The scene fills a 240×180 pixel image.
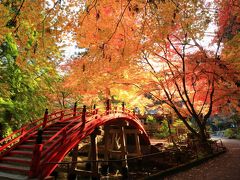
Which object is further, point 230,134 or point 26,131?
point 230,134

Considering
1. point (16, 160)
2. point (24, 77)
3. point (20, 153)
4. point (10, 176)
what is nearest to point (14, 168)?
point (10, 176)

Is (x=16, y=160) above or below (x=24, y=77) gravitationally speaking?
below

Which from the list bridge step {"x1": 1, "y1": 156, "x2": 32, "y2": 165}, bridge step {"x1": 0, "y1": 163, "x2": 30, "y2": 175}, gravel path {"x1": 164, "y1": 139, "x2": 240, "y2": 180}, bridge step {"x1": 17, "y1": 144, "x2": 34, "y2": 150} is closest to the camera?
bridge step {"x1": 0, "y1": 163, "x2": 30, "y2": 175}

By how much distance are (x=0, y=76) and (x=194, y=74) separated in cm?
1119

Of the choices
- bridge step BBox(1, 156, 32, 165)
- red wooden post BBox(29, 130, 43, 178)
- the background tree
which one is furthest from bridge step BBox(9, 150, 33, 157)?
the background tree

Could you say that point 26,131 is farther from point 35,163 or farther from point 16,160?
point 35,163

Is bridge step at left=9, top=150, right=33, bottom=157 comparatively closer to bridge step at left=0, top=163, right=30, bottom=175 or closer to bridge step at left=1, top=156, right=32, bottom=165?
bridge step at left=1, top=156, right=32, bottom=165

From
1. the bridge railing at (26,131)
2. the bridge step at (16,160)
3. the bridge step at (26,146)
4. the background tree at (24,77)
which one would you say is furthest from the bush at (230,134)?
the bridge step at (16,160)

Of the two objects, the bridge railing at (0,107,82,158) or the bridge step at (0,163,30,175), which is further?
the bridge railing at (0,107,82,158)

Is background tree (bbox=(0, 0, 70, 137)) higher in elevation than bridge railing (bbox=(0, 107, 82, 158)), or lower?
higher

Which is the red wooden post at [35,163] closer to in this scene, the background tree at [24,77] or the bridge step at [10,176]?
the bridge step at [10,176]

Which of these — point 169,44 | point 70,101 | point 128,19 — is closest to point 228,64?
point 169,44

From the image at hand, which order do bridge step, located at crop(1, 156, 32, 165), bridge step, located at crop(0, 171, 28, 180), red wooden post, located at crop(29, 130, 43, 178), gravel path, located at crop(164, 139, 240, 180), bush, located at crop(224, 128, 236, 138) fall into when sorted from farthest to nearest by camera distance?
bush, located at crop(224, 128, 236, 138) → gravel path, located at crop(164, 139, 240, 180) → bridge step, located at crop(1, 156, 32, 165) → bridge step, located at crop(0, 171, 28, 180) → red wooden post, located at crop(29, 130, 43, 178)

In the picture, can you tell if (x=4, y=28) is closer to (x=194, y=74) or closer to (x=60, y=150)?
(x=60, y=150)
